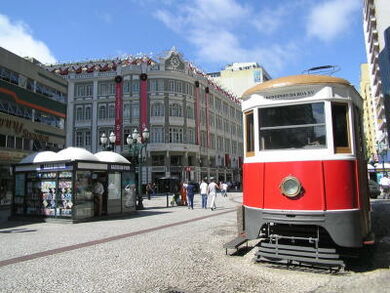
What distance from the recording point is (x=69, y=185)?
14.4 meters

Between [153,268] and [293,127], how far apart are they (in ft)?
11.7

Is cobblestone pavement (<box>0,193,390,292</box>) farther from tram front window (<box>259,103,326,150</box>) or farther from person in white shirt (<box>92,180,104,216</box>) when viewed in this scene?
person in white shirt (<box>92,180,104,216</box>)

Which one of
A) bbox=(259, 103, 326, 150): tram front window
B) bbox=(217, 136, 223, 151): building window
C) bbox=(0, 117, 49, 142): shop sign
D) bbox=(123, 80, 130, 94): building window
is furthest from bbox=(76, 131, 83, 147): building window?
bbox=(259, 103, 326, 150): tram front window

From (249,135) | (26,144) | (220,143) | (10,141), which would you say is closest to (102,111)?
(220,143)

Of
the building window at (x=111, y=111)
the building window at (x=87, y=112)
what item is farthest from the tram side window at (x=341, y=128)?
the building window at (x=87, y=112)

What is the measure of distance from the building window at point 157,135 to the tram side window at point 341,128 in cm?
4348

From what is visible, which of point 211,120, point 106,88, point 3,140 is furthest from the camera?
point 211,120

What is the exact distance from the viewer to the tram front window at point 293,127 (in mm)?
6391

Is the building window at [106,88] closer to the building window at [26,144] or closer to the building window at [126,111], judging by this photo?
the building window at [126,111]

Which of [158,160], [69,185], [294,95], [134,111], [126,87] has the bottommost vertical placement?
[69,185]

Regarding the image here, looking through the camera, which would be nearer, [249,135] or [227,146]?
[249,135]

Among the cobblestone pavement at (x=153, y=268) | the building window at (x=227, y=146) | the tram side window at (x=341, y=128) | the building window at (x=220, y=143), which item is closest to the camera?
the cobblestone pavement at (x=153, y=268)

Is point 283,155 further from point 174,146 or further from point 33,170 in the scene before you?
point 174,146

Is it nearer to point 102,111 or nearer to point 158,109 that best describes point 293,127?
point 158,109
